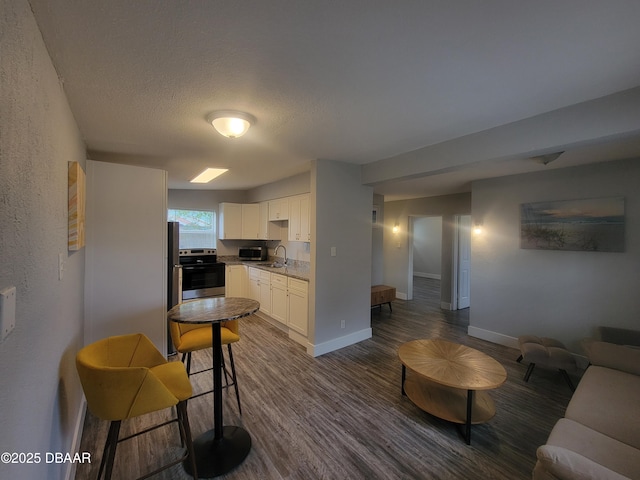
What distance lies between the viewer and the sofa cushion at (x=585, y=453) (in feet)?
3.90

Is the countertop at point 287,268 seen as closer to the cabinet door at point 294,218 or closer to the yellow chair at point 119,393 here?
the cabinet door at point 294,218

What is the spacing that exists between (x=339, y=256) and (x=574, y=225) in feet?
9.63

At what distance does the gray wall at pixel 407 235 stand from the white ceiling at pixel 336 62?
119 inches

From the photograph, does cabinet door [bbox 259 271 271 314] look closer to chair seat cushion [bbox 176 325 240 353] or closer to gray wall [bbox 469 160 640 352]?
chair seat cushion [bbox 176 325 240 353]

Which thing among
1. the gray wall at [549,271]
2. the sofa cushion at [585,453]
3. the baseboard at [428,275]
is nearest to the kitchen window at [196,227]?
the gray wall at [549,271]

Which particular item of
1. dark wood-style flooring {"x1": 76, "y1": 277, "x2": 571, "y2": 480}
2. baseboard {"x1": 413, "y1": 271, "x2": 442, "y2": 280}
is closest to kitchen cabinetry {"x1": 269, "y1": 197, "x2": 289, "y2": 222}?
dark wood-style flooring {"x1": 76, "y1": 277, "x2": 571, "y2": 480}

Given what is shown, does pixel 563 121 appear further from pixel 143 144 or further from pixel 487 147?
pixel 143 144

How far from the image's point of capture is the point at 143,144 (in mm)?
2938

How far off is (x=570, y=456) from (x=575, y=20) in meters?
1.97

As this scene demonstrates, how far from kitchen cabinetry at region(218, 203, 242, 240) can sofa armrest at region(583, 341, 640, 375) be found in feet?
18.2

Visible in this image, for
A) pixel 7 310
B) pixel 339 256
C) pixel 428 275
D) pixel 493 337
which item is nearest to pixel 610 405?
pixel 493 337

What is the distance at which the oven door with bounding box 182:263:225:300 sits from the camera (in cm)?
496

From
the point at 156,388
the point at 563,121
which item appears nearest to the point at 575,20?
the point at 563,121

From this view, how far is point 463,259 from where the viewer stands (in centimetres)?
583
